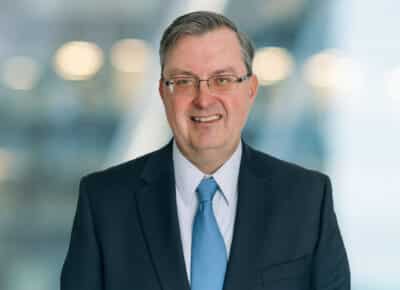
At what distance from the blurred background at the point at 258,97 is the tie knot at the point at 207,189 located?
2.00 m

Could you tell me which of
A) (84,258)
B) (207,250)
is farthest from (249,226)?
(84,258)

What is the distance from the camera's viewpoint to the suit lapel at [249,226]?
1.84 meters

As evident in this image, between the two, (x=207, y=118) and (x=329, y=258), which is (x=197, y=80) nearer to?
(x=207, y=118)

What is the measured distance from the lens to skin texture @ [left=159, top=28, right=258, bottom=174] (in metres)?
1.82

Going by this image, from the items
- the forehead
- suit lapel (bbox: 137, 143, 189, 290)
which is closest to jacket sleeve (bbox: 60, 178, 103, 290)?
suit lapel (bbox: 137, 143, 189, 290)

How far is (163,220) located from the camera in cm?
189

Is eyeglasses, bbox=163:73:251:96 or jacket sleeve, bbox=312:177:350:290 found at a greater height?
eyeglasses, bbox=163:73:251:96

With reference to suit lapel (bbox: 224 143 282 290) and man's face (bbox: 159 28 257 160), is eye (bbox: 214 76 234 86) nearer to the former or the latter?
man's face (bbox: 159 28 257 160)

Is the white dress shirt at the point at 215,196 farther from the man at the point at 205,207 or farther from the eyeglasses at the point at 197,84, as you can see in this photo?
the eyeglasses at the point at 197,84

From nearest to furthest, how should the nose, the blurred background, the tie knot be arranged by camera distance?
the nose
the tie knot
the blurred background

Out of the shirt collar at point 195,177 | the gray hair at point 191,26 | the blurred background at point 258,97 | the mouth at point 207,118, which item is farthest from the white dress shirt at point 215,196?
the blurred background at point 258,97

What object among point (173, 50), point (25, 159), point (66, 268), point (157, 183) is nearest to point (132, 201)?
point (157, 183)

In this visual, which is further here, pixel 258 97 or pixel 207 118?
pixel 258 97

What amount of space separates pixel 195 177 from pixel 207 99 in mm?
210
